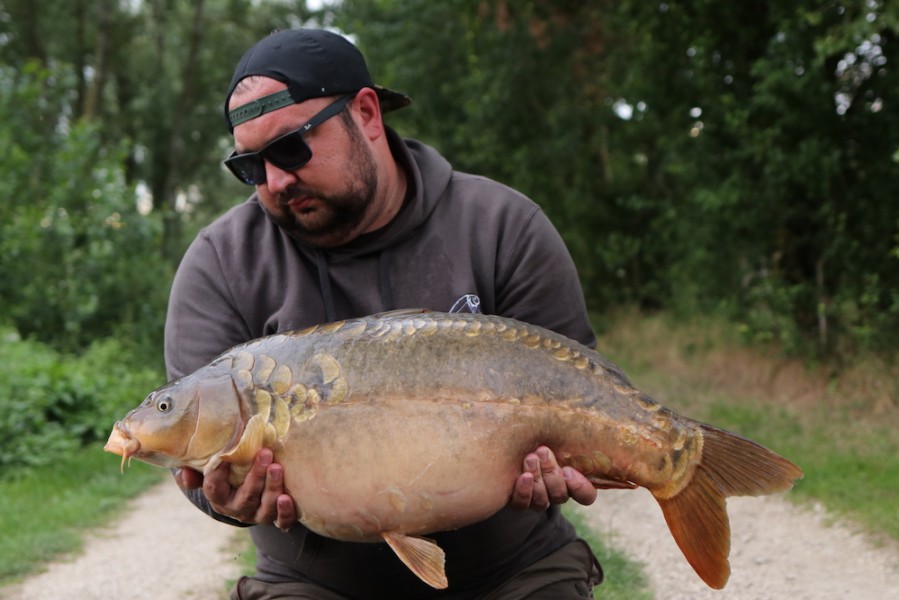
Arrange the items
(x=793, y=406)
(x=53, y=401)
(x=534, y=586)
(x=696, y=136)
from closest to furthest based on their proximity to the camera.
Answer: (x=534, y=586) → (x=53, y=401) → (x=793, y=406) → (x=696, y=136)

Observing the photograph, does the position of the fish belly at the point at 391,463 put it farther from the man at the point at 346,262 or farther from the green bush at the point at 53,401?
the green bush at the point at 53,401

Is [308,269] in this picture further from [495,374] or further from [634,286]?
[634,286]

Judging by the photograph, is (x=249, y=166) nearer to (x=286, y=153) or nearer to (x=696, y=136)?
(x=286, y=153)

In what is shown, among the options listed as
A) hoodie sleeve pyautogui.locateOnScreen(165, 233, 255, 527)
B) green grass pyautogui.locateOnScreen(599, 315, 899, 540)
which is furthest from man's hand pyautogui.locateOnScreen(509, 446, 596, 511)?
green grass pyautogui.locateOnScreen(599, 315, 899, 540)

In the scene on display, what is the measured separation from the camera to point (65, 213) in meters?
9.94

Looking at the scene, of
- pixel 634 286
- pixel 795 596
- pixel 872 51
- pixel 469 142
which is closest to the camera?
pixel 795 596

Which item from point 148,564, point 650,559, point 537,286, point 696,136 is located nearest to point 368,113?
point 537,286

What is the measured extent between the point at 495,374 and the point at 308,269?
2.24ft

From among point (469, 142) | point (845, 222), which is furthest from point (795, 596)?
point (469, 142)

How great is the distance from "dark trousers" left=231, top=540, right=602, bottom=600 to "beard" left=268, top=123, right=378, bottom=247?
0.84 metres

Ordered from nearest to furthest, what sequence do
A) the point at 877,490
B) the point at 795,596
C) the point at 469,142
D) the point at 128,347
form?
the point at 795,596 → the point at 877,490 → the point at 128,347 → the point at 469,142

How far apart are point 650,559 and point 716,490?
248 cm

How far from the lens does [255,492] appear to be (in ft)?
6.63

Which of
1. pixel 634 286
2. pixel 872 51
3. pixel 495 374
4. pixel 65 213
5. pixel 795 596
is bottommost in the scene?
pixel 634 286
